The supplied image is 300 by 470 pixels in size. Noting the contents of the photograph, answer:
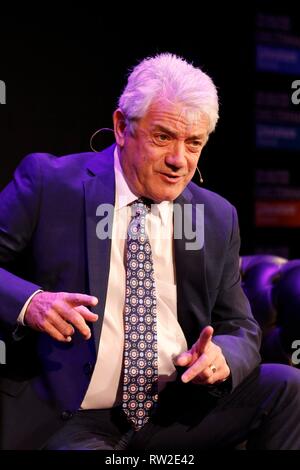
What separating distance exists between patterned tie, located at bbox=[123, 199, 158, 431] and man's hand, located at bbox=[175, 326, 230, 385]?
13 centimetres

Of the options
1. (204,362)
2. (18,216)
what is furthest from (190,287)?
(18,216)

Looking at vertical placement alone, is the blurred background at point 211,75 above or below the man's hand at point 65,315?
above

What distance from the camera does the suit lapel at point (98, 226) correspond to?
1780mm

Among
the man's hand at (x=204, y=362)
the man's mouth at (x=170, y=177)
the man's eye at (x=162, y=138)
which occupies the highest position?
the man's eye at (x=162, y=138)

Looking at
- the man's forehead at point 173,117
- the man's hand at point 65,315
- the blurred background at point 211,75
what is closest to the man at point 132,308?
the man's forehead at point 173,117

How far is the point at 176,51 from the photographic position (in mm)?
3248

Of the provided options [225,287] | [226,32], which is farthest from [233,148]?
[225,287]

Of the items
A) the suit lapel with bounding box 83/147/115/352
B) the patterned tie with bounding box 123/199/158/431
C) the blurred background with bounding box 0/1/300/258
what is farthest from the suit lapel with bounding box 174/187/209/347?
the blurred background with bounding box 0/1/300/258

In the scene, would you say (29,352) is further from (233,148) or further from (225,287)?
(233,148)

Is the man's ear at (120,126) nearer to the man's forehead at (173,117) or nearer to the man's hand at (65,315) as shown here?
the man's forehead at (173,117)

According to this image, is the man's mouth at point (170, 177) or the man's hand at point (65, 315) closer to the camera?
the man's hand at point (65, 315)

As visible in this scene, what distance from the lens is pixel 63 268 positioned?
1801 millimetres

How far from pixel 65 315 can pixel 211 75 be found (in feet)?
7.60
